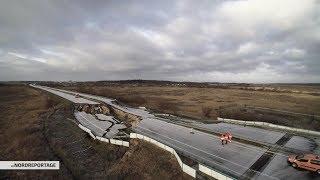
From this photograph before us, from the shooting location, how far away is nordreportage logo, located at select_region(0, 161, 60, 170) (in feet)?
131

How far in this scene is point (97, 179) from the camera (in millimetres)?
36281

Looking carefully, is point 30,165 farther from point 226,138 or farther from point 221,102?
point 221,102

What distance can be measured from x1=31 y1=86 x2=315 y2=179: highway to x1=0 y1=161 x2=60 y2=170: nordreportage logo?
15683 millimetres

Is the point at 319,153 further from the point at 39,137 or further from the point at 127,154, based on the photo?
the point at 39,137

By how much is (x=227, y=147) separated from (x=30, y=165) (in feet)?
98.9

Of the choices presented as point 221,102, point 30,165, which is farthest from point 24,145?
point 221,102

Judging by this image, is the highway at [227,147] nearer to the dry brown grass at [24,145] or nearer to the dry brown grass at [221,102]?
the dry brown grass at [24,145]

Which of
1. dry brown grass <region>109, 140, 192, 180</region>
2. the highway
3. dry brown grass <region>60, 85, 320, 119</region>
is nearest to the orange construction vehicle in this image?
the highway

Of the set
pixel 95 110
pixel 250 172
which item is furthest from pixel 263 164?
pixel 95 110

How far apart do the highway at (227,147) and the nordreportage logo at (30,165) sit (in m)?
15.7

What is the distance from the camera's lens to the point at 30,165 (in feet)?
134

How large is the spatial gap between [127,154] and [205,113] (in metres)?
41.7

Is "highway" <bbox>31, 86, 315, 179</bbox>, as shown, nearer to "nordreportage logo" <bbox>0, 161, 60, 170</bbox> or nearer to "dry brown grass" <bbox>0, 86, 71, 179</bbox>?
"dry brown grass" <bbox>0, 86, 71, 179</bbox>

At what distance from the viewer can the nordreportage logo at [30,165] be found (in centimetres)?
4006
